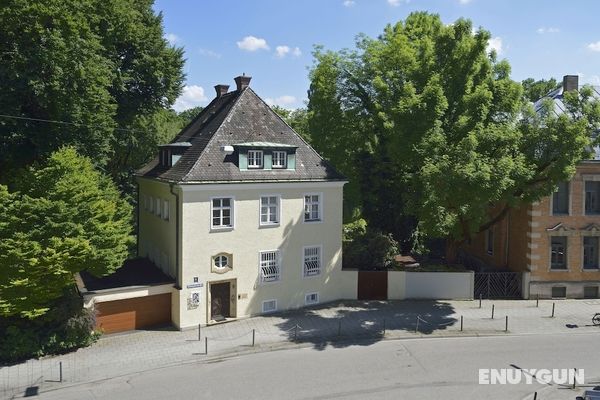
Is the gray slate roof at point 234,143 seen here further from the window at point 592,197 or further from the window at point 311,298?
the window at point 592,197

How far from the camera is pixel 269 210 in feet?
92.6

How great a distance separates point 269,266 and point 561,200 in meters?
18.2

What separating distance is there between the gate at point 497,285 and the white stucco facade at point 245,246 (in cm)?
775

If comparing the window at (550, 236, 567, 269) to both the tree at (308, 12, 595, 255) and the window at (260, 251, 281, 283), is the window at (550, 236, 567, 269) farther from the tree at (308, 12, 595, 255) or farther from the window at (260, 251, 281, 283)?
the window at (260, 251, 281, 283)

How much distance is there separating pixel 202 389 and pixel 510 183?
56.7ft

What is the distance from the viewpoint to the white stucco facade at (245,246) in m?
26.0

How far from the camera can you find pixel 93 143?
28.8 m

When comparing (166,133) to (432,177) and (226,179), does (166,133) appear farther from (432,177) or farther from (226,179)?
(432,177)

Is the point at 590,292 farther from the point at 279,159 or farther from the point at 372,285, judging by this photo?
the point at 279,159

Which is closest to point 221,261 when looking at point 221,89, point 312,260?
point 312,260

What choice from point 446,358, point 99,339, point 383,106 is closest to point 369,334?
point 446,358

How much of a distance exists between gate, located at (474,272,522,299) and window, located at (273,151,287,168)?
537 inches

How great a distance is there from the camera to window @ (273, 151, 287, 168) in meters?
28.5

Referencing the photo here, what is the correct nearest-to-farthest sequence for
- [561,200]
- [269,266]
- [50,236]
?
[50,236]
[269,266]
[561,200]
